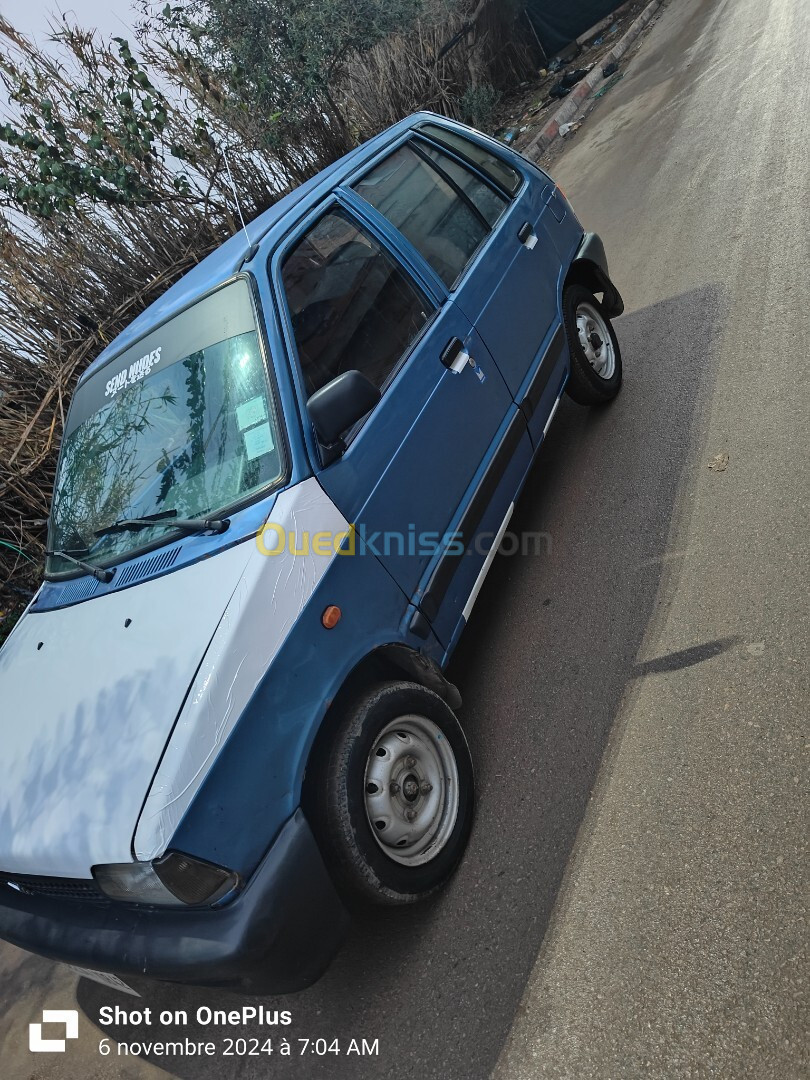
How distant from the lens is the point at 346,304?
3557 mm

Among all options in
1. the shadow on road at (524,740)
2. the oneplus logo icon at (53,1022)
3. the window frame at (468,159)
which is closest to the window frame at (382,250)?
the window frame at (468,159)

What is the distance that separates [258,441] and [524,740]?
1.55m

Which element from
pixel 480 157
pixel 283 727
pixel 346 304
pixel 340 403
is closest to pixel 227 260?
pixel 346 304

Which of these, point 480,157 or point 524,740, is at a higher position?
point 480,157

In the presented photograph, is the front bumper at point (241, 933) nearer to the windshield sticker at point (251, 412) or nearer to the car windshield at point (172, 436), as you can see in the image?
the car windshield at point (172, 436)

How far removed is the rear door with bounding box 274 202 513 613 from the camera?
3.26 metres

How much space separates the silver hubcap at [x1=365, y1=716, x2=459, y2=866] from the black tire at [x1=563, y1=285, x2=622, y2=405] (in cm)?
259

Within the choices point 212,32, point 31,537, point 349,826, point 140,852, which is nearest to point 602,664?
point 349,826

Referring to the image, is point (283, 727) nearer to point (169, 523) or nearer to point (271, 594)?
point (271, 594)

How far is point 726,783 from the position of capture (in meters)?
2.86

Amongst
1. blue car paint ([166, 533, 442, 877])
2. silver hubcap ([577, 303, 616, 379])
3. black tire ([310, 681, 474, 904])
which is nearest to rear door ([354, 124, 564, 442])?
silver hubcap ([577, 303, 616, 379])

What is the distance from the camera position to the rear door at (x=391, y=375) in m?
3.26

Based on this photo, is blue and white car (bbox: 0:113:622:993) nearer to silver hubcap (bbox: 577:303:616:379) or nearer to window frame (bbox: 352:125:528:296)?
window frame (bbox: 352:125:528:296)

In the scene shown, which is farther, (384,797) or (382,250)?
(382,250)
